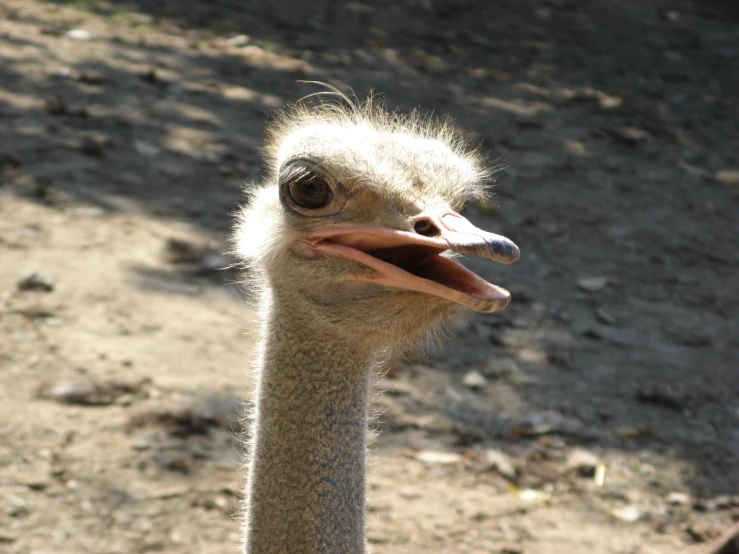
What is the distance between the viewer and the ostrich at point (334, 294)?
1.66 meters

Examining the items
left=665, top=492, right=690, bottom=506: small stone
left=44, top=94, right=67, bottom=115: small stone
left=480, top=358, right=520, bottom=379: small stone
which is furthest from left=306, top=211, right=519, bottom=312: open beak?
left=44, top=94, right=67, bottom=115: small stone

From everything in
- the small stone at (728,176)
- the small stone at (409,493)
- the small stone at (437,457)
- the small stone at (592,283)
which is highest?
the small stone at (728,176)

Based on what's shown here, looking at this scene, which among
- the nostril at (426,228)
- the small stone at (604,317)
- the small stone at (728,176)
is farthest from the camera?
the small stone at (728,176)

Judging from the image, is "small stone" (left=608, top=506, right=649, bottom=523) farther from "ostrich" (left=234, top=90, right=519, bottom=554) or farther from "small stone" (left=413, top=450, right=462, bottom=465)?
"ostrich" (left=234, top=90, right=519, bottom=554)

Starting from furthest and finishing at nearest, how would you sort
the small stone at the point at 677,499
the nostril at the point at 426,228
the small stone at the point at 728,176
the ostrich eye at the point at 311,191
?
the small stone at the point at 728,176 < the small stone at the point at 677,499 < the ostrich eye at the point at 311,191 < the nostril at the point at 426,228

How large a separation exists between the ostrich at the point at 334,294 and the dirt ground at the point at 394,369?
640 millimetres

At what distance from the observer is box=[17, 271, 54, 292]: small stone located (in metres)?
3.63

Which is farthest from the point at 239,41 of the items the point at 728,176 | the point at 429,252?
the point at 429,252

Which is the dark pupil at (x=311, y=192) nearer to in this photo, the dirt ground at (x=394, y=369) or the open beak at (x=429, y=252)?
the open beak at (x=429, y=252)

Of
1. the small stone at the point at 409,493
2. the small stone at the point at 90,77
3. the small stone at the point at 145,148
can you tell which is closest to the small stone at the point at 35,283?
the small stone at the point at 145,148

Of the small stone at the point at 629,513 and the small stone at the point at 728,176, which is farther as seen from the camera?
the small stone at the point at 728,176

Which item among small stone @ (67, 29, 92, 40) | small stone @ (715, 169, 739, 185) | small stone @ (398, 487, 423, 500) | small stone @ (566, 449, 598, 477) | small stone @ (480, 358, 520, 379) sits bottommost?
small stone @ (398, 487, 423, 500)

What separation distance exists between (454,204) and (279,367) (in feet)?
1.46

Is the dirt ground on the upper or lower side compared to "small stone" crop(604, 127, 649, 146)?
lower
